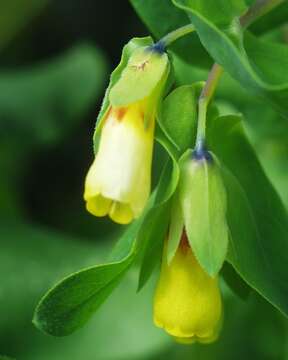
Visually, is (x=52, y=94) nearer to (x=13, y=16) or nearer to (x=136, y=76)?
(x=13, y=16)

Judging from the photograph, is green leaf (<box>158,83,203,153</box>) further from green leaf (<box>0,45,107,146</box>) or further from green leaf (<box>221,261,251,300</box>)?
green leaf (<box>0,45,107,146</box>)

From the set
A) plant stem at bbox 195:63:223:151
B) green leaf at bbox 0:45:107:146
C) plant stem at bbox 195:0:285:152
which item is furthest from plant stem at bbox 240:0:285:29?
green leaf at bbox 0:45:107:146

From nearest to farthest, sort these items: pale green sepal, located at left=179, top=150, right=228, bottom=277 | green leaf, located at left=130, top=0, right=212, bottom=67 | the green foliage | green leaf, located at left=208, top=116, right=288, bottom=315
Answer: pale green sepal, located at left=179, top=150, right=228, bottom=277 → green leaf, located at left=208, top=116, right=288, bottom=315 → green leaf, located at left=130, top=0, right=212, bottom=67 → the green foliage

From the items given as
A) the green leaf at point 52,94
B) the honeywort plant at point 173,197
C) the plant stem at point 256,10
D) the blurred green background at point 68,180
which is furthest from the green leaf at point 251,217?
the green leaf at point 52,94

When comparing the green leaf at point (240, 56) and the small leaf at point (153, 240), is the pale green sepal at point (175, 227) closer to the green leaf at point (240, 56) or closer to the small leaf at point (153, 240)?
the small leaf at point (153, 240)

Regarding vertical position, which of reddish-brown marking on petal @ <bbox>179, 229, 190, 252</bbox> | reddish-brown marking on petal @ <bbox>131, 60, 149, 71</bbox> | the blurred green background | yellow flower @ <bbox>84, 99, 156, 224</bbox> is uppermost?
reddish-brown marking on petal @ <bbox>131, 60, 149, 71</bbox>

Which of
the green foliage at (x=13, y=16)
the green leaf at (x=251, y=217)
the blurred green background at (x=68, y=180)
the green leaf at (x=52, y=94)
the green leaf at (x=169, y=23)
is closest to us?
the green leaf at (x=251, y=217)

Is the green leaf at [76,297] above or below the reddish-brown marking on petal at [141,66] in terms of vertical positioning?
below
